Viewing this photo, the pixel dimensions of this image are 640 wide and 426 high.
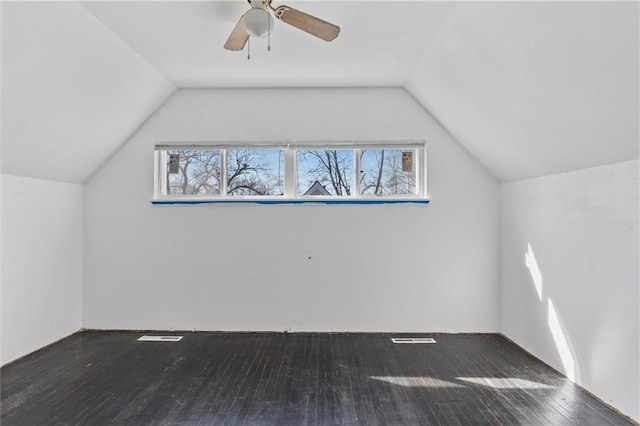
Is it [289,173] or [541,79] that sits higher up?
[541,79]

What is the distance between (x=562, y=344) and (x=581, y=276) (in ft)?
1.83

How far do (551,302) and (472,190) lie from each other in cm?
125

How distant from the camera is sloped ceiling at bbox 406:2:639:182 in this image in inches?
65.2

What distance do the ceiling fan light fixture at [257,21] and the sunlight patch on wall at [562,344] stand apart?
2.80 meters

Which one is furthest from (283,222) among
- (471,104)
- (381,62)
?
(471,104)

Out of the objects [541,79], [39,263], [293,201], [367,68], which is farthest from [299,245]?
[541,79]

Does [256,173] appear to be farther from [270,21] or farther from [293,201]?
[270,21]

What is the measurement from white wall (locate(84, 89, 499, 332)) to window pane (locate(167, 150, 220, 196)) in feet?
0.67

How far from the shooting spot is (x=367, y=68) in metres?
3.16

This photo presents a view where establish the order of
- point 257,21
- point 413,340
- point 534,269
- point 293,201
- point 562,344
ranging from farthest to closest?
1. point 293,201
2. point 413,340
3. point 534,269
4. point 562,344
5. point 257,21

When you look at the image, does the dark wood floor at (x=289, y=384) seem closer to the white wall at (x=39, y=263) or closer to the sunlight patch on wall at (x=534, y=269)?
the white wall at (x=39, y=263)

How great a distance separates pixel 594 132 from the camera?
83.0 inches

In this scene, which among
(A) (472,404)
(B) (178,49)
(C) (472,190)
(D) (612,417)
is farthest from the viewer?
(C) (472,190)

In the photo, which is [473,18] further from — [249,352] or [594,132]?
[249,352]
